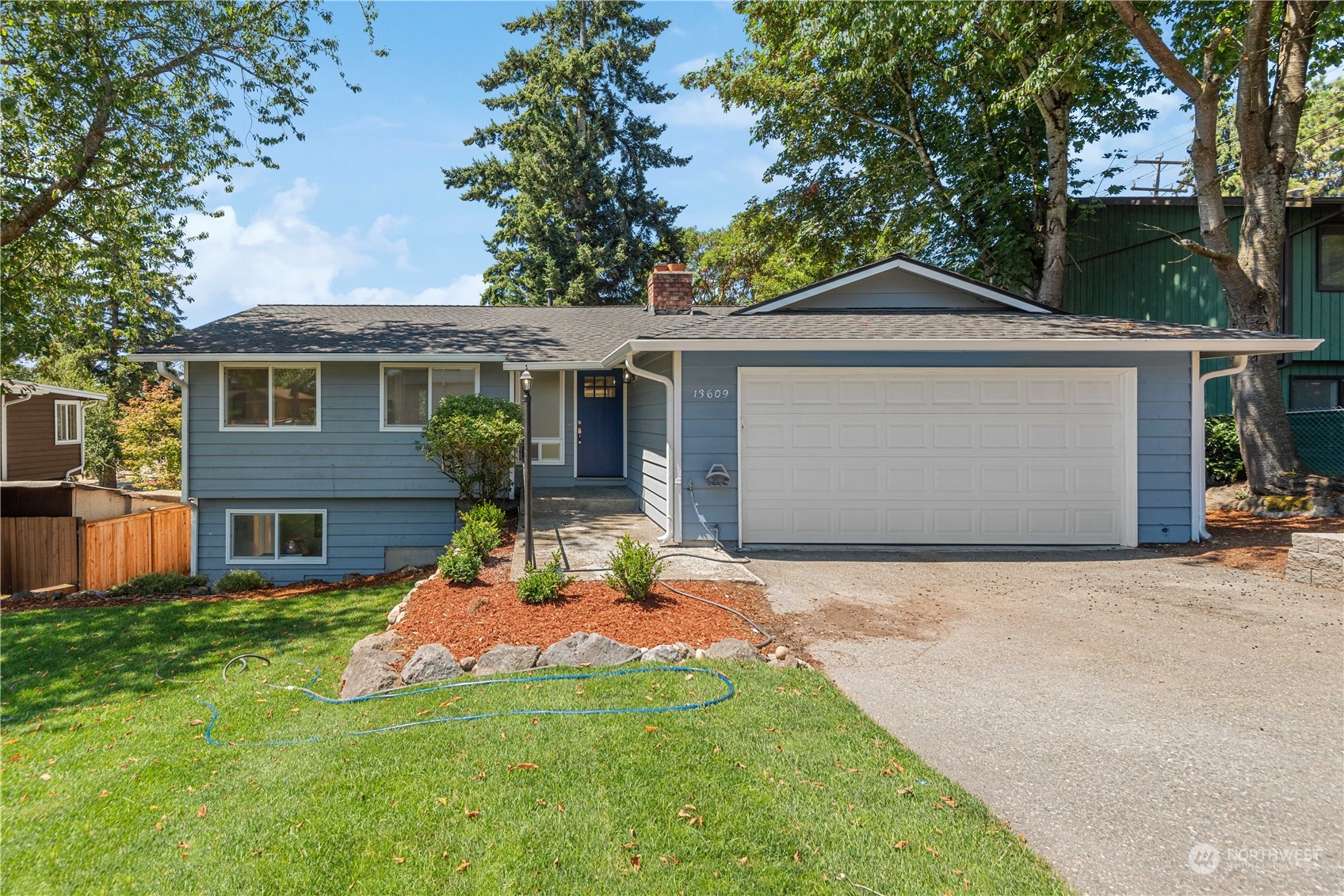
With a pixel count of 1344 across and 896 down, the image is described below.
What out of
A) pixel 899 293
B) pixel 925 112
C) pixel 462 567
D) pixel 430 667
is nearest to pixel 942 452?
pixel 899 293

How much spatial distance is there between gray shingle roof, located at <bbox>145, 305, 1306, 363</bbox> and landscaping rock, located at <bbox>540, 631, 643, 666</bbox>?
14.1 ft

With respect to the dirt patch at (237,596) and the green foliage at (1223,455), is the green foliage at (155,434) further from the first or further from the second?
the green foliage at (1223,455)

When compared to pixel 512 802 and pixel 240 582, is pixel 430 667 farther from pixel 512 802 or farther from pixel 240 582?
pixel 240 582

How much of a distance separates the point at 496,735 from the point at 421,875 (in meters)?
1.03

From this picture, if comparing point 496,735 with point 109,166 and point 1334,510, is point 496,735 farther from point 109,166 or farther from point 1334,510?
point 109,166

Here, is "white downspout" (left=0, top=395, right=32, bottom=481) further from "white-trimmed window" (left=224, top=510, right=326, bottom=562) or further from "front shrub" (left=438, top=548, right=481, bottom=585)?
"front shrub" (left=438, top=548, right=481, bottom=585)

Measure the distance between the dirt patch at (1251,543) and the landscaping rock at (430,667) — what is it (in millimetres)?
8118

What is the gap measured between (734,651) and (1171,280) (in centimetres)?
1641

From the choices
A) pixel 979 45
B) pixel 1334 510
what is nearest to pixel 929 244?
pixel 979 45

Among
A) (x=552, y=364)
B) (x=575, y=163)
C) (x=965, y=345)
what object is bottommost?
(x=965, y=345)

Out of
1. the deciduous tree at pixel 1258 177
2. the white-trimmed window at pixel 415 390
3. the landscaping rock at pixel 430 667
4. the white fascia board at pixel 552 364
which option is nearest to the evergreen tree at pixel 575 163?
the white-trimmed window at pixel 415 390

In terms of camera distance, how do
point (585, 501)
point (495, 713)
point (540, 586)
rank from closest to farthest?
point (495, 713) → point (540, 586) → point (585, 501)

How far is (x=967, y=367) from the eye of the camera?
8289 millimetres

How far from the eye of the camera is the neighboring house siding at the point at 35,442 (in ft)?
56.6
